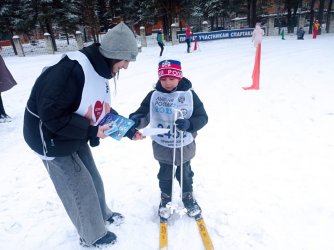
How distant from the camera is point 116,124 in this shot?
7.36 ft

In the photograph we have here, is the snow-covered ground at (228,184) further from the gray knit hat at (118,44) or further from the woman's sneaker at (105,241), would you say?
the gray knit hat at (118,44)

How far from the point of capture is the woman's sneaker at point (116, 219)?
10.2 feet

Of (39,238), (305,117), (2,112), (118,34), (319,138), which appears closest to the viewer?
(118,34)

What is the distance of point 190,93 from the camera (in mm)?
2676

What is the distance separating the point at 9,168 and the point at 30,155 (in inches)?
19.2

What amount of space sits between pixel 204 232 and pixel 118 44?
86.8 inches

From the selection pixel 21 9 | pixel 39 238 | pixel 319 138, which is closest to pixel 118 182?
pixel 39 238

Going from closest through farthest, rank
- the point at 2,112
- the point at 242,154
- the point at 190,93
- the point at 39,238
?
the point at 190,93, the point at 39,238, the point at 242,154, the point at 2,112

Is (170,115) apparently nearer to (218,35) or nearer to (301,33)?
(301,33)

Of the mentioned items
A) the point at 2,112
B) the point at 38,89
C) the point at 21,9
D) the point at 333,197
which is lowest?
the point at 333,197

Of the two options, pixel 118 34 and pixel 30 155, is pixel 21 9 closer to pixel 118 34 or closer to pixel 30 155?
pixel 30 155

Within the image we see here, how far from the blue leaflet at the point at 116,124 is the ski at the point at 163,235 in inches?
52.9

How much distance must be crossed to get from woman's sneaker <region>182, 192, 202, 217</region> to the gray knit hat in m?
1.95

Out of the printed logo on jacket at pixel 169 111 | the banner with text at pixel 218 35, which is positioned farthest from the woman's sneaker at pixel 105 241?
the banner with text at pixel 218 35
